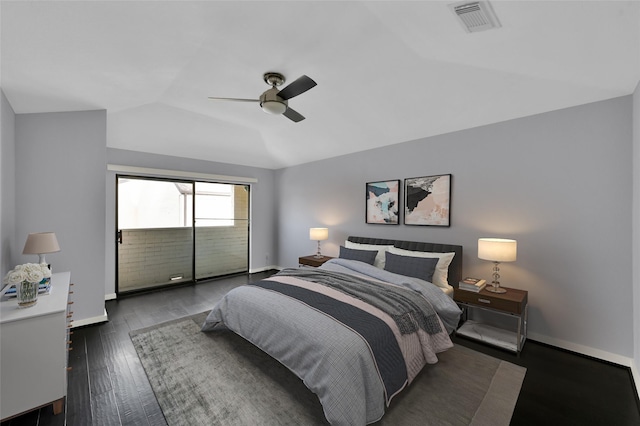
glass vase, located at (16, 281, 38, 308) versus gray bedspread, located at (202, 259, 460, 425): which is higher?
glass vase, located at (16, 281, 38, 308)

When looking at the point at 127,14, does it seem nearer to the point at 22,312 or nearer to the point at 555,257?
the point at 22,312

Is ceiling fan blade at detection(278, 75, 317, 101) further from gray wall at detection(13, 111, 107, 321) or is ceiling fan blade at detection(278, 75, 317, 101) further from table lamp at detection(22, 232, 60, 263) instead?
table lamp at detection(22, 232, 60, 263)

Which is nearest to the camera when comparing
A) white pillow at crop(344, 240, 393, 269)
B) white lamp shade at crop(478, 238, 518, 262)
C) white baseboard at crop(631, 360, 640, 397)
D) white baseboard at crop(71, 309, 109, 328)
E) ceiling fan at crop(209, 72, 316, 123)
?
white baseboard at crop(631, 360, 640, 397)

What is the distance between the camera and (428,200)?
359 centimetres

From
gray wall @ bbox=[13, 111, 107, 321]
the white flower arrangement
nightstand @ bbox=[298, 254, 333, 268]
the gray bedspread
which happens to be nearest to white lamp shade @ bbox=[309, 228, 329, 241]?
nightstand @ bbox=[298, 254, 333, 268]

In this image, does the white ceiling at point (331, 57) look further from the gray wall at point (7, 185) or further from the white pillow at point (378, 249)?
the white pillow at point (378, 249)

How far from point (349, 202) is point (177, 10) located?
3414 mm

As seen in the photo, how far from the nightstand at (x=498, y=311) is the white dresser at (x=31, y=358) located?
3471 millimetres

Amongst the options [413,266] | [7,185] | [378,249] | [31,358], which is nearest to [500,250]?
[413,266]

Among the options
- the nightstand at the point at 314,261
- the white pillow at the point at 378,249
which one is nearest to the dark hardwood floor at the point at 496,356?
the white pillow at the point at 378,249

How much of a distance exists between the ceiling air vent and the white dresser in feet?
11.3

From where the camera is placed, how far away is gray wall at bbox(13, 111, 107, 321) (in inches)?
107

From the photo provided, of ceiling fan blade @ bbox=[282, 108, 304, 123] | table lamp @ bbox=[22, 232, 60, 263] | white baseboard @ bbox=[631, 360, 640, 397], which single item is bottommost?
white baseboard @ bbox=[631, 360, 640, 397]

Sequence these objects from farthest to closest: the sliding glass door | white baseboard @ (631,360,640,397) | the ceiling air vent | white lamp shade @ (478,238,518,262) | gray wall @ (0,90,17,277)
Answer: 1. the sliding glass door
2. white lamp shade @ (478,238,518,262)
3. gray wall @ (0,90,17,277)
4. white baseboard @ (631,360,640,397)
5. the ceiling air vent
